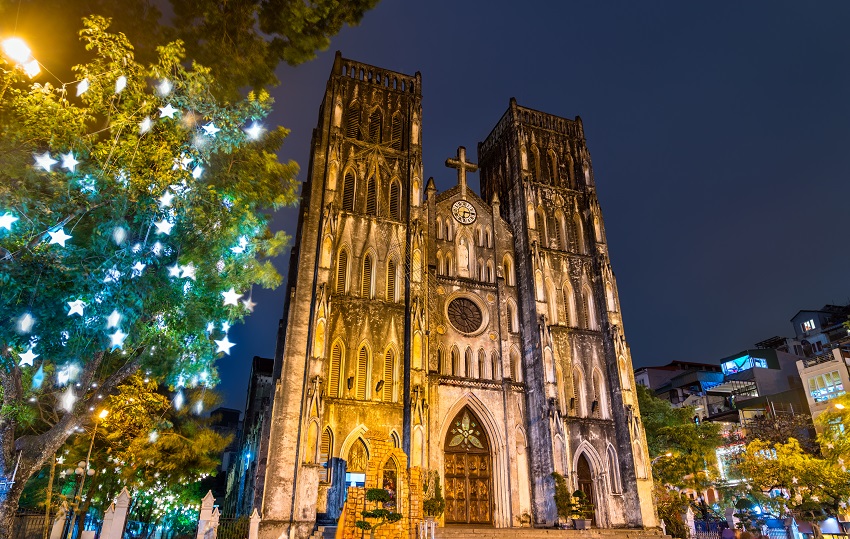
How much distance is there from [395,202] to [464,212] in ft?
13.7

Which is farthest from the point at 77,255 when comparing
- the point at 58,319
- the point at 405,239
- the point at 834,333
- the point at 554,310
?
the point at 834,333

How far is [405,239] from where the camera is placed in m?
26.6

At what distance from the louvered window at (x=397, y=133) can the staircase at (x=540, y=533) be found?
1813 cm

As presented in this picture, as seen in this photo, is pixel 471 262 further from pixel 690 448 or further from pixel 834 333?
pixel 834 333

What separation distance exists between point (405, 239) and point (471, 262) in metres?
4.11

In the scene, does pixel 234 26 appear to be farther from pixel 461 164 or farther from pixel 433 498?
pixel 461 164

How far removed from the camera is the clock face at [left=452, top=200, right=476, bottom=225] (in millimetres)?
29578

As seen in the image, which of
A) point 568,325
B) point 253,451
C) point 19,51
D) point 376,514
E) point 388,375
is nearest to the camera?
point 19,51

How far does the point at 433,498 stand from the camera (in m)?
21.3

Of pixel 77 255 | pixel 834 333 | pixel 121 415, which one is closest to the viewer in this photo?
pixel 77 255

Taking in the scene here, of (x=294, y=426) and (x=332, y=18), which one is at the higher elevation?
(x=332, y=18)

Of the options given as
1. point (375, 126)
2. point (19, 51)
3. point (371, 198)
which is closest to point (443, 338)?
point (371, 198)

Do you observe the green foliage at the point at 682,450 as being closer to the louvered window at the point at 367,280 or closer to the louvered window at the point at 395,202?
the louvered window at the point at 367,280

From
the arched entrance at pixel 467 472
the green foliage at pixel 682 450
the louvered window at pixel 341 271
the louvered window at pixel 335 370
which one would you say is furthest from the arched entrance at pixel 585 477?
the louvered window at pixel 341 271
